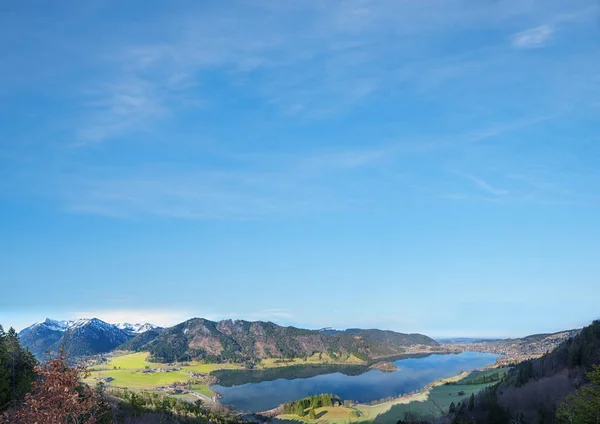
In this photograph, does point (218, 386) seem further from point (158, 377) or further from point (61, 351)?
point (61, 351)

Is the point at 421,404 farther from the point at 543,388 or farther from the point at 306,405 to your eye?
the point at 543,388

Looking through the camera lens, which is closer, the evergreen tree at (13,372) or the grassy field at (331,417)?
the evergreen tree at (13,372)

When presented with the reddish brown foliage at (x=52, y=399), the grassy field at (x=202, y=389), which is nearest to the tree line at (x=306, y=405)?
the grassy field at (x=202, y=389)

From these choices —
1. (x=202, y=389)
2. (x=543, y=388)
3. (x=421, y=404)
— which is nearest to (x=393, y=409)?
(x=421, y=404)

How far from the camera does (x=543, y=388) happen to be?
84500mm

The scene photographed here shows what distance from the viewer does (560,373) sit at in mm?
94375

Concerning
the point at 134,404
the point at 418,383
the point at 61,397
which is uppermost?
the point at 61,397

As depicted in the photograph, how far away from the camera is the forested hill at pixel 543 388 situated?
76.1m

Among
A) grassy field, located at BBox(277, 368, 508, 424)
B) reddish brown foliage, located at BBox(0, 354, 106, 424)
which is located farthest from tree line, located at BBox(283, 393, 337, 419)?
reddish brown foliage, located at BBox(0, 354, 106, 424)

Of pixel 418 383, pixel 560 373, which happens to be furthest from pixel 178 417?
pixel 418 383

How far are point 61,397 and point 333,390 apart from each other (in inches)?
7499

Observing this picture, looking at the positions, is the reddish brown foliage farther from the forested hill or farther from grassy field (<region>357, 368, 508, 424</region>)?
grassy field (<region>357, 368, 508, 424</region>)

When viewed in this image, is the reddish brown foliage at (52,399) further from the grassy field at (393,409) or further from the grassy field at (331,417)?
the grassy field at (331,417)

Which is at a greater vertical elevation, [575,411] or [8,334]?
[8,334]
